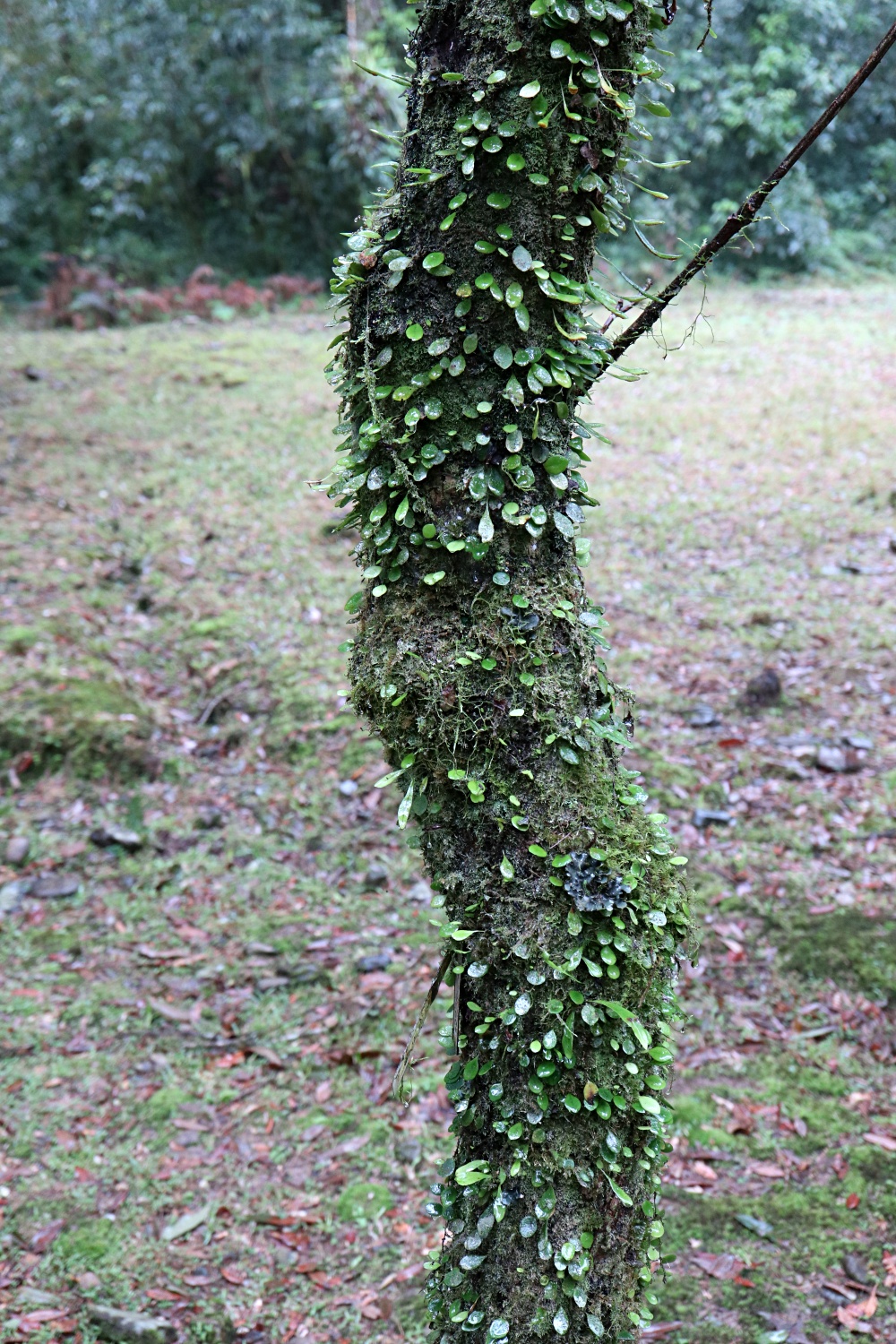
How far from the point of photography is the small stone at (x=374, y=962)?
12.8 feet

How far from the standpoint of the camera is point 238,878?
4398mm

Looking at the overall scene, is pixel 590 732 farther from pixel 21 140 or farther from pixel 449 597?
pixel 21 140

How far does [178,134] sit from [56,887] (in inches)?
467

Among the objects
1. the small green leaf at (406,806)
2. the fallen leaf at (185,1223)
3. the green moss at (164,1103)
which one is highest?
the small green leaf at (406,806)

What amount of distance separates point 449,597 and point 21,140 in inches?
543

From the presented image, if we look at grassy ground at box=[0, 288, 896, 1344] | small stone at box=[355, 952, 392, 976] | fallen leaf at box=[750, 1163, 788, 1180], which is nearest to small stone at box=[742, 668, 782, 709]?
grassy ground at box=[0, 288, 896, 1344]

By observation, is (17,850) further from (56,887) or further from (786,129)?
(786,129)

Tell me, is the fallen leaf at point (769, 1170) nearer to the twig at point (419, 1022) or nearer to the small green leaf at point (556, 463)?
the twig at point (419, 1022)

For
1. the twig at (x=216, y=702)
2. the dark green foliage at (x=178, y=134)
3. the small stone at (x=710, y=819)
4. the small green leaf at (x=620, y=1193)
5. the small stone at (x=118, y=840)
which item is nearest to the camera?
the small green leaf at (x=620, y=1193)

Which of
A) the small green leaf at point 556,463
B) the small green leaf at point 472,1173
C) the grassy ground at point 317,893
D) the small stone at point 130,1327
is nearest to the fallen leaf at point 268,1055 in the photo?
the grassy ground at point 317,893

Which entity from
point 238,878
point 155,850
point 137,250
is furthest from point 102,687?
point 137,250

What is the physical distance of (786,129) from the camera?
42.7ft

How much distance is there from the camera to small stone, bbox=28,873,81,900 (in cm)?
428

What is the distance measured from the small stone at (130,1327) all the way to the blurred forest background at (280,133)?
11.2 m
